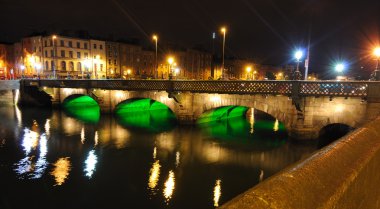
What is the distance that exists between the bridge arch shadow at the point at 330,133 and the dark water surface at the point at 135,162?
2173 millimetres

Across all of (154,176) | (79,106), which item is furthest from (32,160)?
(79,106)

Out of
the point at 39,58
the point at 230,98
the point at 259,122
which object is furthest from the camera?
the point at 39,58

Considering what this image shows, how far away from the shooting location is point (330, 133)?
80.4ft

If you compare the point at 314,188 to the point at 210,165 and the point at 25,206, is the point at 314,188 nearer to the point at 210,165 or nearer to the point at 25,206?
the point at 25,206

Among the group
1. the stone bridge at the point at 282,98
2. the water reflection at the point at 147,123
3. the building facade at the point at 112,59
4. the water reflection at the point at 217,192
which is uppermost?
the building facade at the point at 112,59

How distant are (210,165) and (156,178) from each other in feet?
13.2

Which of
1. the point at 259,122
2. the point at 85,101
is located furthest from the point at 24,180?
the point at 85,101

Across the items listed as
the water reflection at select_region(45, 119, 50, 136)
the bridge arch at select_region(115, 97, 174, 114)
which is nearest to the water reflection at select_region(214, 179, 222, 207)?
the water reflection at select_region(45, 119, 50, 136)

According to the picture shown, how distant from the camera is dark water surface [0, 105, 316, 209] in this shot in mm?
12617

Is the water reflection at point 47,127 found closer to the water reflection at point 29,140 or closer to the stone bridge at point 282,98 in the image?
the water reflection at point 29,140

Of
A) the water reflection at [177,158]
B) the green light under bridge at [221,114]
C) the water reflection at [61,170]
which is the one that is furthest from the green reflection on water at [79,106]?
the water reflection at [177,158]

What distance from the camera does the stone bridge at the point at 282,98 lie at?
1857 cm

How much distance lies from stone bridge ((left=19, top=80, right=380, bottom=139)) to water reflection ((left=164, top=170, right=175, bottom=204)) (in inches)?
404

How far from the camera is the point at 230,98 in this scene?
25094mm
